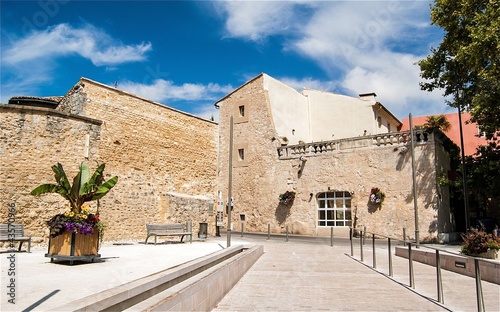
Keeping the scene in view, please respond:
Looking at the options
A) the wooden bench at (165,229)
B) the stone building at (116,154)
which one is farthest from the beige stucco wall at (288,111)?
the wooden bench at (165,229)

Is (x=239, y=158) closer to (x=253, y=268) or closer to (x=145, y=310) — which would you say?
(x=253, y=268)

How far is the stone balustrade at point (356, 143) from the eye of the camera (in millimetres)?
21172

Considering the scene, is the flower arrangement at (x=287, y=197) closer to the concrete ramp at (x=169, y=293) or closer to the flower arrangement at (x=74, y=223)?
the flower arrangement at (x=74, y=223)

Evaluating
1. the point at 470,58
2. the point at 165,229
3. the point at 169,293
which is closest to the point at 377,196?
the point at 470,58

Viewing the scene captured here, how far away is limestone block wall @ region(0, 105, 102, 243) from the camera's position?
1325 cm

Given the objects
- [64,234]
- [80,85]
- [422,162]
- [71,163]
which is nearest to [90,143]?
[71,163]

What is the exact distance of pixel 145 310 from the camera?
12.2 ft

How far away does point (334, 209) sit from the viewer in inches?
947

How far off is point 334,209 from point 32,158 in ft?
54.9

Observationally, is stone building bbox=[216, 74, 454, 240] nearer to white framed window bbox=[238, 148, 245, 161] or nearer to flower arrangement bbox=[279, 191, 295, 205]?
white framed window bbox=[238, 148, 245, 161]

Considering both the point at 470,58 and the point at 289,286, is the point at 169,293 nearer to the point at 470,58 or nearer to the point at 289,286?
the point at 289,286

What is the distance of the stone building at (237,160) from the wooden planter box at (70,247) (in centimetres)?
550

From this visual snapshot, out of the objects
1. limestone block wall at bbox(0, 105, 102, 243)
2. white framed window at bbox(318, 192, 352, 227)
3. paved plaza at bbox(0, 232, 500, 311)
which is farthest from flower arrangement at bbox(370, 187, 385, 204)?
limestone block wall at bbox(0, 105, 102, 243)

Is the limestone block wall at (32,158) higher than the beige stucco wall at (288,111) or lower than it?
lower
